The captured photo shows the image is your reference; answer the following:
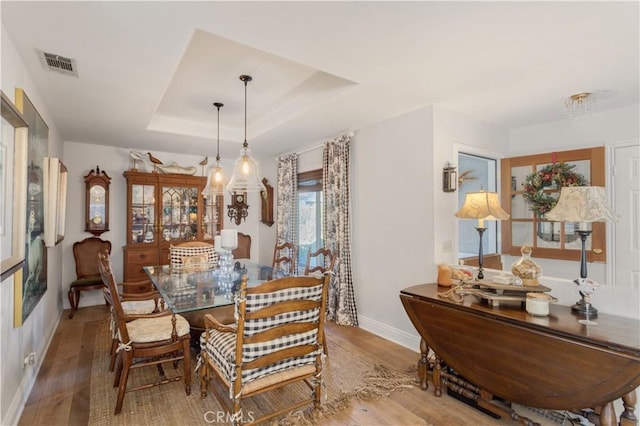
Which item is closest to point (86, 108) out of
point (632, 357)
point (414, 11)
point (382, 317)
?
point (414, 11)

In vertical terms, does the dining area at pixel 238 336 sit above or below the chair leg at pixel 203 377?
above

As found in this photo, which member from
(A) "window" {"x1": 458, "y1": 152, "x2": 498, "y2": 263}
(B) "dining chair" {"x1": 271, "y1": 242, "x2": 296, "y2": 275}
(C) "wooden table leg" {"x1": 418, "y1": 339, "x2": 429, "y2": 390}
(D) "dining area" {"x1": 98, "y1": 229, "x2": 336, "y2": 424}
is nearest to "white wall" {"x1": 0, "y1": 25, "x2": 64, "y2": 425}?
(D) "dining area" {"x1": 98, "y1": 229, "x2": 336, "y2": 424}

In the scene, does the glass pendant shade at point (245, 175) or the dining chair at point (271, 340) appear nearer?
the dining chair at point (271, 340)

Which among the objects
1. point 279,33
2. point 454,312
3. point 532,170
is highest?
point 279,33

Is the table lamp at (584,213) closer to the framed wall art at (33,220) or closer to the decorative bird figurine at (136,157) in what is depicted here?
the framed wall art at (33,220)

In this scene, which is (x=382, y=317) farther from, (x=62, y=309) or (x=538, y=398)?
(x=62, y=309)

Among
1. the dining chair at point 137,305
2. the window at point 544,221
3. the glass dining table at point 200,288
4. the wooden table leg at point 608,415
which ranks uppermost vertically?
the window at point 544,221

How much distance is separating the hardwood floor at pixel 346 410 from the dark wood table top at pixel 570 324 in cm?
73

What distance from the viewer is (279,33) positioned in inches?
71.1

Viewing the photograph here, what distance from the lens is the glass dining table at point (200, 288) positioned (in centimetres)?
225

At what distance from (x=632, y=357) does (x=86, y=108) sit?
437cm

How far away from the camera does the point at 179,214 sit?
5.00 meters

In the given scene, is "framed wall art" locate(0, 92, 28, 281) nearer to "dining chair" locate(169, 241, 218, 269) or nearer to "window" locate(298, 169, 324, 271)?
"dining chair" locate(169, 241, 218, 269)

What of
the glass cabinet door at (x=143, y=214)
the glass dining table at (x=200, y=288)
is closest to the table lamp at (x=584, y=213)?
the glass dining table at (x=200, y=288)
